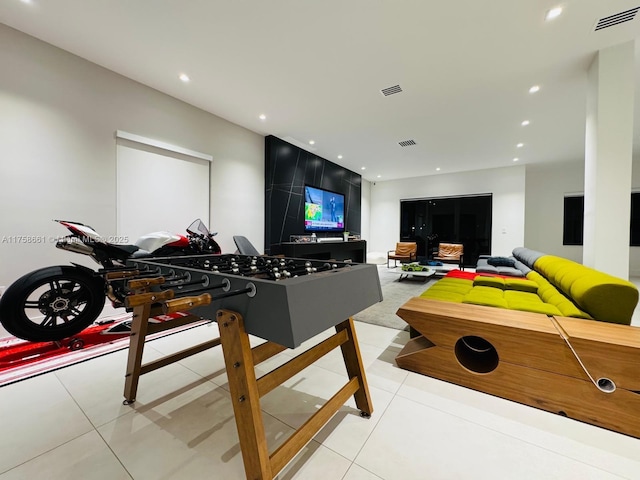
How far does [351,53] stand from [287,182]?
2.89 meters

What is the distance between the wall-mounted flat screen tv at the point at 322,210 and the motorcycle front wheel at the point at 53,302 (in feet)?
13.1

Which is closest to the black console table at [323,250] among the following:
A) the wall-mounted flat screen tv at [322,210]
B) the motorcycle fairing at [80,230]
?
the wall-mounted flat screen tv at [322,210]

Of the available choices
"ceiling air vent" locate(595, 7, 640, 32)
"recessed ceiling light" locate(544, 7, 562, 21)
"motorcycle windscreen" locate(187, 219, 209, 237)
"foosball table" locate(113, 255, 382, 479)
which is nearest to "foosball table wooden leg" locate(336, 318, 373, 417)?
"foosball table" locate(113, 255, 382, 479)

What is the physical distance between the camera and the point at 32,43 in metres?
2.41

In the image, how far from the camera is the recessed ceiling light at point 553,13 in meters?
2.08

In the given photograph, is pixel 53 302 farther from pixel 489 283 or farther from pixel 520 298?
pixel 489 283

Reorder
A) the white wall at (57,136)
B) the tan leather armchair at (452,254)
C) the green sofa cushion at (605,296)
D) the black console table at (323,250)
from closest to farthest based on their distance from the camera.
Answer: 1. the green sofa cushion at (605,296)
2. the white wall at (57,136)
3. the black console table at (323,250)
4. the tan leather armchair at (452,254)

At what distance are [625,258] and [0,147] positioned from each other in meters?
5.95

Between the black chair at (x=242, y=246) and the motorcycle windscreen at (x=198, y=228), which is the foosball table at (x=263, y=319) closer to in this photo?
the motorcycle windscreen at (x=198, y=228)

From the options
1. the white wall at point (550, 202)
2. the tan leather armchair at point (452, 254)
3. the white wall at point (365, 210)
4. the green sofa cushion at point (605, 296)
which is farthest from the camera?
the white wall at point (365, 210)

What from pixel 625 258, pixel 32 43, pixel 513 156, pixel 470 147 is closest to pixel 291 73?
pixel 32 43

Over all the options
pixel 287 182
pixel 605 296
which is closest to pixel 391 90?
pixel 287 182

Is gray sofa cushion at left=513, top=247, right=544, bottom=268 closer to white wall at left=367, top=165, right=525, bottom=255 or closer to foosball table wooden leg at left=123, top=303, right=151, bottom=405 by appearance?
white wall at left=367, top=165, right=525, bottom=255

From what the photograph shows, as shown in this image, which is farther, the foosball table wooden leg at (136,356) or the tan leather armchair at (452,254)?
the tan leather armchair at (452,254)
